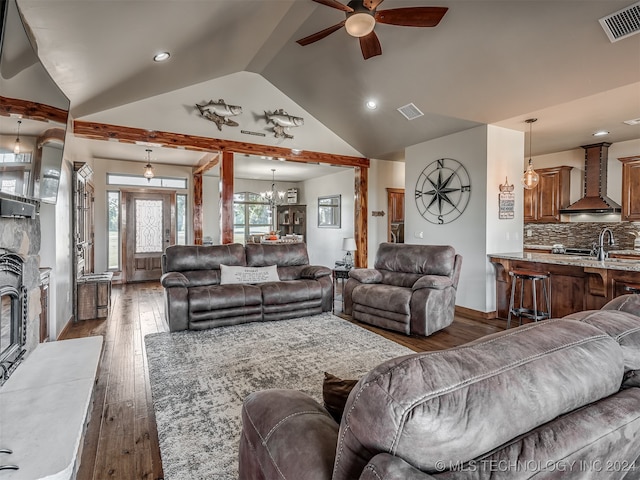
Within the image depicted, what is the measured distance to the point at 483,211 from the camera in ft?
16.1

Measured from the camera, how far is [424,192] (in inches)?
232

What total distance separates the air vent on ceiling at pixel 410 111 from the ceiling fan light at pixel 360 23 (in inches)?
90.4

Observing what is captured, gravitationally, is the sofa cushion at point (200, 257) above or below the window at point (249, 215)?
below

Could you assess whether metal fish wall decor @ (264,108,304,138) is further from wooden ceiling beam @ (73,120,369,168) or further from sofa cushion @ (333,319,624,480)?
sofa cushion @ (333,319,624,480)

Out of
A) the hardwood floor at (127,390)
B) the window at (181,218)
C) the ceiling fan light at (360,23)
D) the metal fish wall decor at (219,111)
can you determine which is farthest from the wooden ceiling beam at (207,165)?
the ceiling fan light at (360,23)

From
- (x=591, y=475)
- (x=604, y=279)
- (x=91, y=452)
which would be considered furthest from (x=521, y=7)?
(x=91, y=452)

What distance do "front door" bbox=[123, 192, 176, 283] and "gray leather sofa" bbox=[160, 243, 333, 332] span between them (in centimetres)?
398

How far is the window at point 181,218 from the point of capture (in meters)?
8.50

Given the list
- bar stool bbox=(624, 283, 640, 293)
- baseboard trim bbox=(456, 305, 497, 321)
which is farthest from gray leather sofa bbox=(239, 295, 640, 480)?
baseboard trim bbox=(456, 305, 497, 321)

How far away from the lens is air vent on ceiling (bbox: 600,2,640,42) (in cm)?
280

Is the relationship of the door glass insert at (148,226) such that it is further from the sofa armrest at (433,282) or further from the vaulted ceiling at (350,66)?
the sofa armrest at (433,282)

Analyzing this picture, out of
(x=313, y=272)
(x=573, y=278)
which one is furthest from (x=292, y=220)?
(x=573, y=278)

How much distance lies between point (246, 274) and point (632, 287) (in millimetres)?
4164

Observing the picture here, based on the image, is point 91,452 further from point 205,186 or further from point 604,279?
point 205,186
